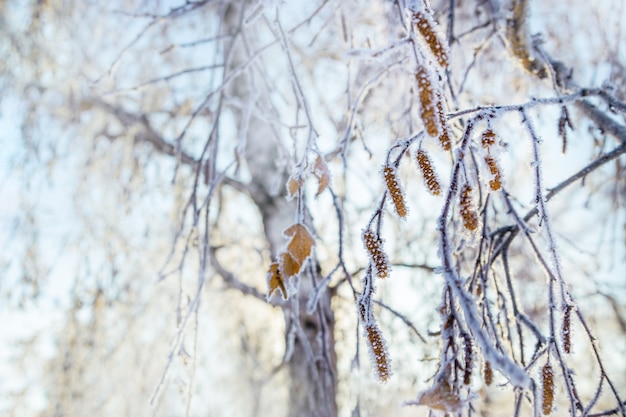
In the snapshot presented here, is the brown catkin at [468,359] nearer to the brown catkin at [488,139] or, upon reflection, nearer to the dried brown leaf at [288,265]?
the brown catkin at [488,139]

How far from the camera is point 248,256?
3.43 m

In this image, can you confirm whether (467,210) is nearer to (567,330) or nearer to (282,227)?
(567,330)

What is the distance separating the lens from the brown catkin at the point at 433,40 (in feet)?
1.96

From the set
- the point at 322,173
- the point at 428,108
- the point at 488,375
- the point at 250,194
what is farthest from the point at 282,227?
the point at 428,108

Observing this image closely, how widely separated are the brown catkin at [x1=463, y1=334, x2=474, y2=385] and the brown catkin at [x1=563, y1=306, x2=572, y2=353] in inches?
7.2

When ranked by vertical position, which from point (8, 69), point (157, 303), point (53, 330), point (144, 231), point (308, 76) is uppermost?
point (308, 76)

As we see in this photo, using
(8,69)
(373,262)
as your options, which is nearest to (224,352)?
(8,69)

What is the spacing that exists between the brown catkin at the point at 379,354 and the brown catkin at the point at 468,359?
0.11 m

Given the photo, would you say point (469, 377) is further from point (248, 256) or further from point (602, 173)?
point (248, 256)

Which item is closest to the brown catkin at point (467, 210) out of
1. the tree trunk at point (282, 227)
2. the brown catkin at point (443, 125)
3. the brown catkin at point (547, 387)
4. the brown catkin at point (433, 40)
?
the brown catkin at point (443, 125)

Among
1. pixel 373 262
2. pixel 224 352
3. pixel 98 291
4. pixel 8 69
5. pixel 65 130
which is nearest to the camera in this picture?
pixel 373 262

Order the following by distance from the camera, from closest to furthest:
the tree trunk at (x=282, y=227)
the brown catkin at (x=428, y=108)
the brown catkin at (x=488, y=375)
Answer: the brown catkin at (x=428, y=108), the brown catkin at (x=488, y=375), the tree trunk at (x=282, y=227)

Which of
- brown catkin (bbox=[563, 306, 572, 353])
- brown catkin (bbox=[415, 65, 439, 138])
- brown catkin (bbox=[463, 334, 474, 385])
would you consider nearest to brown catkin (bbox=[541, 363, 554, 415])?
brown catkin (bbox=[563, 306, 572, 353])

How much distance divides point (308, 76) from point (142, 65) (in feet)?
3.78
